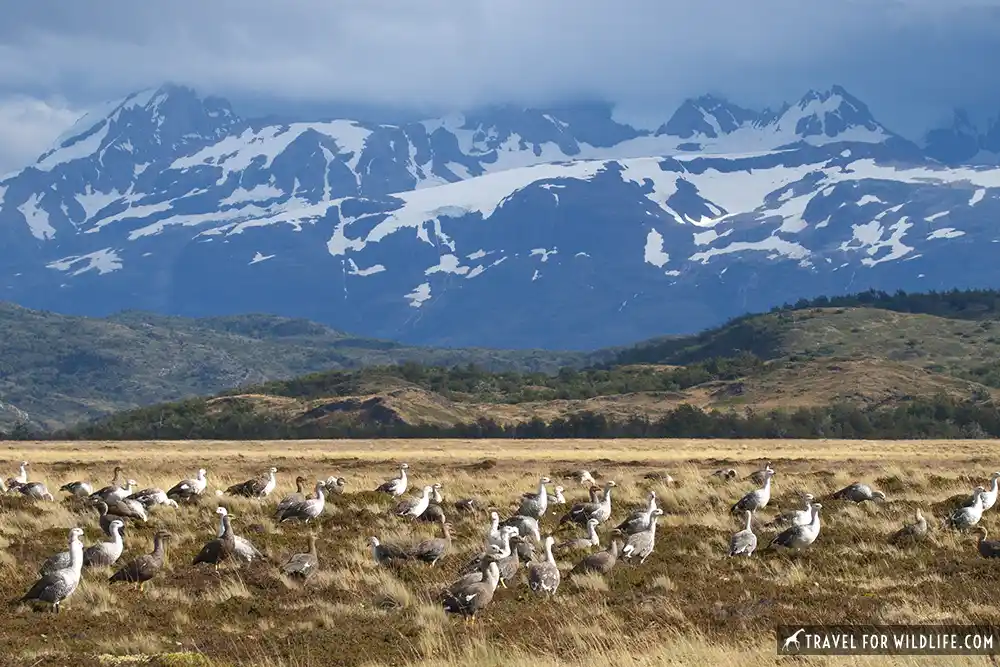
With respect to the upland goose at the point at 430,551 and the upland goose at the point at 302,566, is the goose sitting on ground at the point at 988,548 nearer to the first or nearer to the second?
the upland goose at the point at 430,551

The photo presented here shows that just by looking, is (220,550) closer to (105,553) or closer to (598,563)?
(105,553)

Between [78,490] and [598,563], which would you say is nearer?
[598,563]

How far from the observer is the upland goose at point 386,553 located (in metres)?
23.1

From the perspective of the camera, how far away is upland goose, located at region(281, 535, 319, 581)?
853 inches

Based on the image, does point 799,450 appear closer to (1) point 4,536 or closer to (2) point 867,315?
(1) point 4,536

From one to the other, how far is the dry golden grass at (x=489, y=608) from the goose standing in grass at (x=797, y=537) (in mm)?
237

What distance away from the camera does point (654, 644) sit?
1631 cm

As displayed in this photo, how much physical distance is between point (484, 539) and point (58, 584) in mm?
8808

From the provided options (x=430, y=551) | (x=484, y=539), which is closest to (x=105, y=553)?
(x=430, y=551)

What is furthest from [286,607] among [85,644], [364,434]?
[364,434]

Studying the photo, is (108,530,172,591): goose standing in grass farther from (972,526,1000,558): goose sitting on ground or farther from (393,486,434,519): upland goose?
(972,526,1000,558): goose sitting on ground

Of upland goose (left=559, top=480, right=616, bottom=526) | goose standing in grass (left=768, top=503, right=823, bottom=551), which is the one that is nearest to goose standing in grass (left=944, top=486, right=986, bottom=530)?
goose standing in grass (left=768, top=503, right=823, bottom=551)

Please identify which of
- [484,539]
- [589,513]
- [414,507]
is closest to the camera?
[484,539]

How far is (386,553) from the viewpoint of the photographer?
76.1ft
